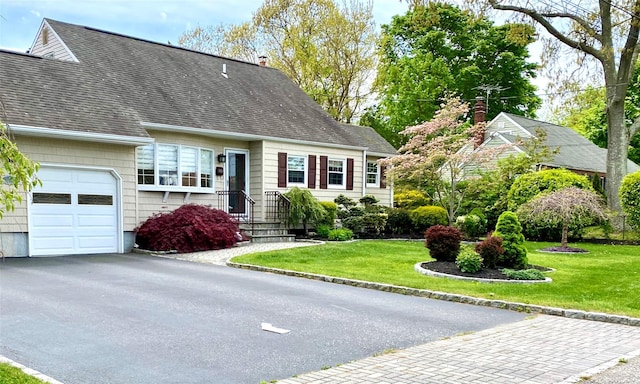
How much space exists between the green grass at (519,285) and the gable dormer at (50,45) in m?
9.08

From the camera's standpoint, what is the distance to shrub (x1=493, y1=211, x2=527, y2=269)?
424 inches

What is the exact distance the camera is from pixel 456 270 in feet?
34.9

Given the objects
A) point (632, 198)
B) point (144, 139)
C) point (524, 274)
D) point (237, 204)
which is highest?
point (144, 139)

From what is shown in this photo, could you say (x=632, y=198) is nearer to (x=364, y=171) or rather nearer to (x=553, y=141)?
(x=364, y=171)

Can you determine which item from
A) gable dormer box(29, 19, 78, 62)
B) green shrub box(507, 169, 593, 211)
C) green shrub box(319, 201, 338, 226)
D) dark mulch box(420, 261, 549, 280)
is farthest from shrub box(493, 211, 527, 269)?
gable dormer box(29, 19, 78, 62)

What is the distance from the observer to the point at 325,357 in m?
5.25

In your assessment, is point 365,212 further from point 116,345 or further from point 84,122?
point 116,345

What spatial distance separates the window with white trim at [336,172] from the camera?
20188 mm

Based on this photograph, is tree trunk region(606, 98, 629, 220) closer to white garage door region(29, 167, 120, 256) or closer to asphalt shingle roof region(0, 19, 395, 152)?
asphalt shingle roof region(0, 19, 395, 152)

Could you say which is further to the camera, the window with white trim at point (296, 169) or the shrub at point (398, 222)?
the shrub at point (398, 222)

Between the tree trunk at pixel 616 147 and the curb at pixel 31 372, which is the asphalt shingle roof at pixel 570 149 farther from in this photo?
the curb at pixel 31 372

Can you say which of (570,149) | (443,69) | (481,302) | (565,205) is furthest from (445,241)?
(570,149)

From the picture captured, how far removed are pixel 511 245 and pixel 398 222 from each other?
9865 mm

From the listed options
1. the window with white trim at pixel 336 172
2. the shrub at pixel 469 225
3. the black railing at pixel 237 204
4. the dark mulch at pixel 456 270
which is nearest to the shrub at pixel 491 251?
the dark mulch at pixel 456 270
